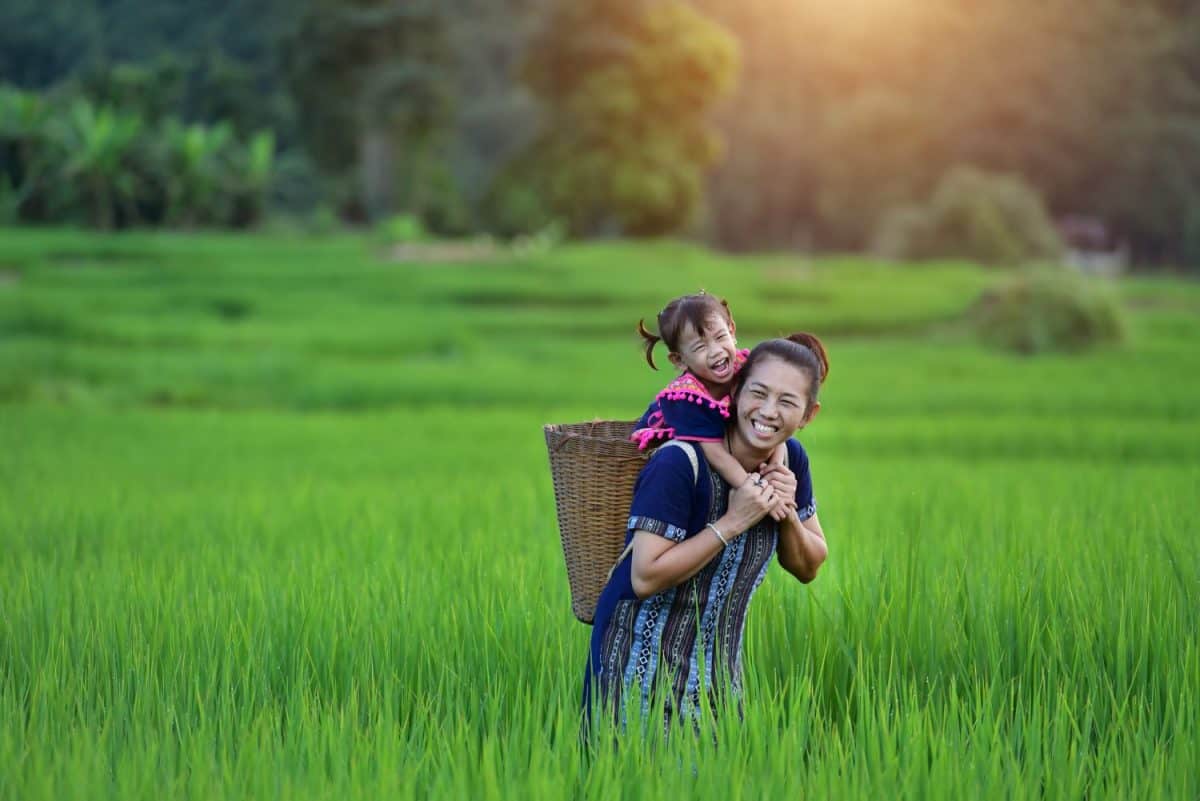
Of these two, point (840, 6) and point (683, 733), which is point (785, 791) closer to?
point (683, 733)

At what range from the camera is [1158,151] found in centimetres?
3198

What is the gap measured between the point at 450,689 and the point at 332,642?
43 cm

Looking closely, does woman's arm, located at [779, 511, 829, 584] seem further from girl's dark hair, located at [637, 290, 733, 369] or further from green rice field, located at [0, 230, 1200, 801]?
girl's dark hair, located at [637, 290, 733, 369]

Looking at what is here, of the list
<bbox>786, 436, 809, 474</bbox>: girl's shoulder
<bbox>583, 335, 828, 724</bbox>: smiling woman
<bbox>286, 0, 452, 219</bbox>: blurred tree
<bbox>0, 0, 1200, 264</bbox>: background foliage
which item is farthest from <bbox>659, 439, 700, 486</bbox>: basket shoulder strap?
<bbox>286, 0, 452, 219</bbox>: blurred tree

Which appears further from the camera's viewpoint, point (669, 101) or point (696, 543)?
point (669, 101)

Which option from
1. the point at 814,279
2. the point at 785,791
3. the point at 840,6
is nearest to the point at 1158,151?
the point at 840,6

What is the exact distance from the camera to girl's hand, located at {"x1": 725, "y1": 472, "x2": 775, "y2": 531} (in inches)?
88.3

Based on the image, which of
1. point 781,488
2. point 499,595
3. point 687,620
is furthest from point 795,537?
point 499,595

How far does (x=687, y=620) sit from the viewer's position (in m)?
2.39

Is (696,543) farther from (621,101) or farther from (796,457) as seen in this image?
(621,101)

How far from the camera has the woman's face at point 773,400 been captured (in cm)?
220

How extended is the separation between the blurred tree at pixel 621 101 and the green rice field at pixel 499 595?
15891 millimetres

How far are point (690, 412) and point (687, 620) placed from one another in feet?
1.24

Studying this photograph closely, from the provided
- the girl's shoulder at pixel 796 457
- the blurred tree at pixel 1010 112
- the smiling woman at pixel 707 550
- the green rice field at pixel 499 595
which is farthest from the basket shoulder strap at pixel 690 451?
the blurred tree at pixel 1010 112
